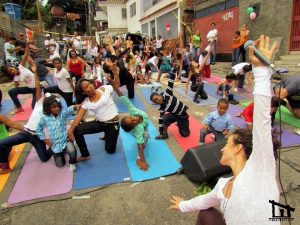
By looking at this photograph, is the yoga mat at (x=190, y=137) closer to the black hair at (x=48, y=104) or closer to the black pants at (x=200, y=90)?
the black pants at (x=200, y=90)

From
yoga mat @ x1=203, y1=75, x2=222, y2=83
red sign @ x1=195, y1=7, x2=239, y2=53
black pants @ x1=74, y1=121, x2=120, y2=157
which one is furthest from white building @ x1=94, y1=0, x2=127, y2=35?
black pants @ x1=74, y1=121, x2=120, y2=157

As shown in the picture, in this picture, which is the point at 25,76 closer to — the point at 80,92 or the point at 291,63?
the point at 80,92

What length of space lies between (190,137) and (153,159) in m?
1.11

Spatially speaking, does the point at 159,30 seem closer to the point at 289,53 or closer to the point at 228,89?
the point at 289,53

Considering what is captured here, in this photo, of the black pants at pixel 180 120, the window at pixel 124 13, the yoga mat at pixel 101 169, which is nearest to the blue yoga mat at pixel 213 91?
the black pants at pixel 180 120

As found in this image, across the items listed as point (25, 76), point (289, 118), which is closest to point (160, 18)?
point (25, 76)

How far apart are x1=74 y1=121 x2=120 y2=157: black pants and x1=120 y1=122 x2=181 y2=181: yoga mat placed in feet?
1.07

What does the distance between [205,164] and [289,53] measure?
8.05 m

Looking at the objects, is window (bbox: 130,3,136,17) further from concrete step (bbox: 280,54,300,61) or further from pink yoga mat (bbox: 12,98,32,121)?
pink yoga mat (bbox: 12,98,32,121)

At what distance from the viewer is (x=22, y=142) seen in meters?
3.95

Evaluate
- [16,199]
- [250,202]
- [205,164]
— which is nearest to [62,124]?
[16,199]

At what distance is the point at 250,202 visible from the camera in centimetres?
128

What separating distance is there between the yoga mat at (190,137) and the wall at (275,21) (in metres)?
5.96

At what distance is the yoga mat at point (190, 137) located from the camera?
4444 millimetres
